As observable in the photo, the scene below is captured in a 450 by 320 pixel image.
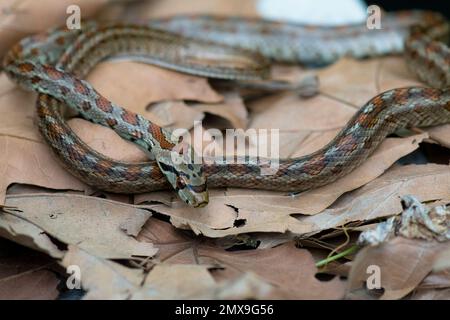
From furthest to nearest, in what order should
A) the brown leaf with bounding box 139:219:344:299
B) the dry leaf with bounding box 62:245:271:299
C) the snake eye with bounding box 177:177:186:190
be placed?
the snake eye with bounding box 177:177:186:190, the brown leaf with bounding box 139:219:344:299, the dry leaf with bounding box 62:245:271:299

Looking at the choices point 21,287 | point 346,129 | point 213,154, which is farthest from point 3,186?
point 346,129

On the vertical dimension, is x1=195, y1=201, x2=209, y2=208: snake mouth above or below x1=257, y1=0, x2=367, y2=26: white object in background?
below

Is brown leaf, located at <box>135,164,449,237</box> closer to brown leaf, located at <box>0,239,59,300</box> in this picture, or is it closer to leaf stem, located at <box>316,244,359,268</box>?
leaf stem, located at <box>316,244,359,268</box>

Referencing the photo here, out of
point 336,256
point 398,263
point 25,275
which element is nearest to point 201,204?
point 336,256

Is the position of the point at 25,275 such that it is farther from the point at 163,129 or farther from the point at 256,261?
the point at 163,129

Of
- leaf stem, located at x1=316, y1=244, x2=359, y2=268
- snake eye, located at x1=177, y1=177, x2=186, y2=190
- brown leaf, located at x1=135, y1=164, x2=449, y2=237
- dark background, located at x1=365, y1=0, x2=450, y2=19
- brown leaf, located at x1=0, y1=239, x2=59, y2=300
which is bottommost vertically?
brown leaf, located at x1=0, y1=239, x2=59, y2=300

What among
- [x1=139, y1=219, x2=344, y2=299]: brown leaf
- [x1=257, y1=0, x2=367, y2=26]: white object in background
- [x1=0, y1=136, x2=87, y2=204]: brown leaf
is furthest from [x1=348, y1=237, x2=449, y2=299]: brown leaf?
[x1=257, y1=0, x2=367, y2=26]: white object in background
